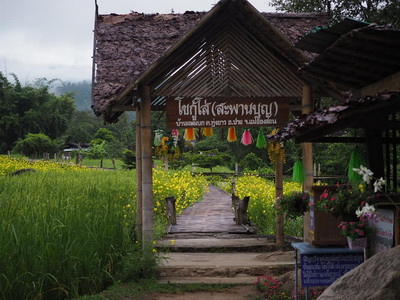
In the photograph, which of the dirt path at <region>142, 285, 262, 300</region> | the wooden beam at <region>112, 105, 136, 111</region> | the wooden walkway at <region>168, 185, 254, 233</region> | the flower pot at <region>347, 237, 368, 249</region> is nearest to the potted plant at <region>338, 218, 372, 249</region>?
the flower pot at <region>347, 237, 368, 249</region>

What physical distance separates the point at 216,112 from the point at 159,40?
172cm

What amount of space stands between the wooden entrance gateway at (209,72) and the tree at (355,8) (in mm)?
5596

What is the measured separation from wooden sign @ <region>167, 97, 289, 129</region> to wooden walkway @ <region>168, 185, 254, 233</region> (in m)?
3.22

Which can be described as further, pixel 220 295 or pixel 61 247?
pixel 220 295

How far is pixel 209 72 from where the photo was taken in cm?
799

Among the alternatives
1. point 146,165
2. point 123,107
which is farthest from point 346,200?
point 123,107

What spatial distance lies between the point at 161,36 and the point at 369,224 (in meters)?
5.08

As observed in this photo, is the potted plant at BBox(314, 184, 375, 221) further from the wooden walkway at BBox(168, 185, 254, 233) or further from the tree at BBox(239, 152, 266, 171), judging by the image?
the tree at BBox(239, 152, 266, 171)

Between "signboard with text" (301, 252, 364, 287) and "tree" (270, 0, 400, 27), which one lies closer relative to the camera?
"signboard with text" (301, 252, 364, 287)

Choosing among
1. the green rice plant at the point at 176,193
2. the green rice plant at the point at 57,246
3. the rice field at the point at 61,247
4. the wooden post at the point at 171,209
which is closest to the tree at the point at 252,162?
the green rice plant at the point at 176,193

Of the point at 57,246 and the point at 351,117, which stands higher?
the point at 351,117

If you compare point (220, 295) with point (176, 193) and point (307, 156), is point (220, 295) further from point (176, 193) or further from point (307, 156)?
point (176, 193)

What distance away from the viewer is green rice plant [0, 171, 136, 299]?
5.80m

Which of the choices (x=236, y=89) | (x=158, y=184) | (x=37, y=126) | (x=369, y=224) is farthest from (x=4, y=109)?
(x=369, y=224)
